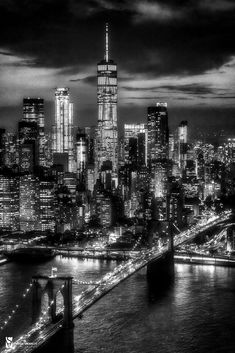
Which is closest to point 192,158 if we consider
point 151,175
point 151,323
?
point 151,175

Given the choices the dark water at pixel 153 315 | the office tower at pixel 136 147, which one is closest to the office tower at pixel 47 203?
the dark water at pixel 153 315

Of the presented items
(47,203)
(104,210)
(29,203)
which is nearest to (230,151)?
(104,210)

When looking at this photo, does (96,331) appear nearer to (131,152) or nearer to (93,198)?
(93,198)

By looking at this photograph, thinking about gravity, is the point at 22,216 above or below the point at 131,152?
below

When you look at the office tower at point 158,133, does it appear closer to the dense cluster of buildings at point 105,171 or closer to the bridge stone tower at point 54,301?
the dense cluster of buildings at point 105,171

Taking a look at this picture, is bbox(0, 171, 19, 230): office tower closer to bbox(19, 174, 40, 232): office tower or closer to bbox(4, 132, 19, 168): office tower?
bbox(19, 174, 40, 232): office tower

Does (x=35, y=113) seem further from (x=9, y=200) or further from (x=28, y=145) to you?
(x=9, y=200)
